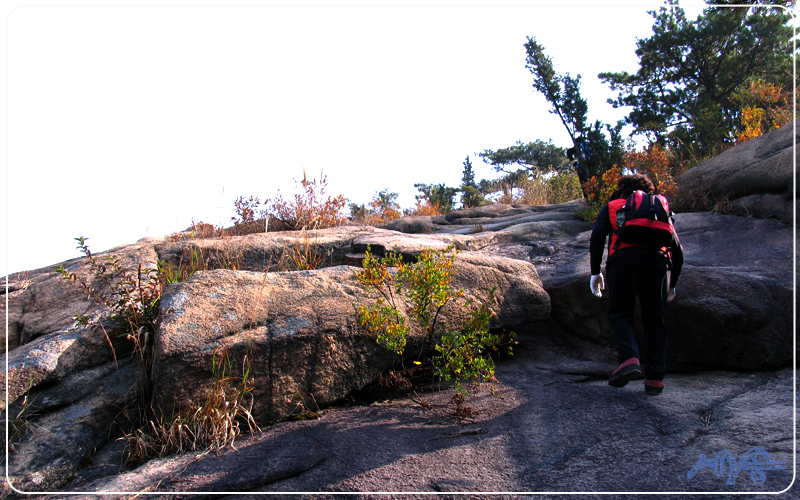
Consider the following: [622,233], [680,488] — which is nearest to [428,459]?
[680,488]

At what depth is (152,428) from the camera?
3.41 metres

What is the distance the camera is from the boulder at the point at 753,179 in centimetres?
677

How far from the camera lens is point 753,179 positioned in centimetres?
723

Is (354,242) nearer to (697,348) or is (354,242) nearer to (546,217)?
(697,348)

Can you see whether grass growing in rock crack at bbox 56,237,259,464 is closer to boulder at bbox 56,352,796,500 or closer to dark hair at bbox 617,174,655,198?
boulder at bbox 56,352,796,500

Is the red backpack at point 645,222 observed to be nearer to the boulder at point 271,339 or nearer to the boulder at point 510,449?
the boulder at point 510,449

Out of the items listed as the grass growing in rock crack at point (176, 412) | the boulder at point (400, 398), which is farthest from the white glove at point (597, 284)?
the grass growing in rock crack at point (176, 412)

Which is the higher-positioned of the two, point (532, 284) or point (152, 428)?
point (532, 284)

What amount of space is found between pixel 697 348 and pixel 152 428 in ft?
16.6

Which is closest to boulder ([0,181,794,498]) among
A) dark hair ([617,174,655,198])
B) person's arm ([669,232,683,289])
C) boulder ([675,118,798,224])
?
person's arm ([669,232,683,289])

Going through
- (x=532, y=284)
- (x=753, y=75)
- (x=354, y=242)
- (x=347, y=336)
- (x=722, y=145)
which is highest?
(x=753, y=75)

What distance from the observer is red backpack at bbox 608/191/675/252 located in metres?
3.92

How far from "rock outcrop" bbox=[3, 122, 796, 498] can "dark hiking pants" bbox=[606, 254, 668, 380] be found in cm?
43

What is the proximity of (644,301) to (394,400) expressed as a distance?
7.83ft
